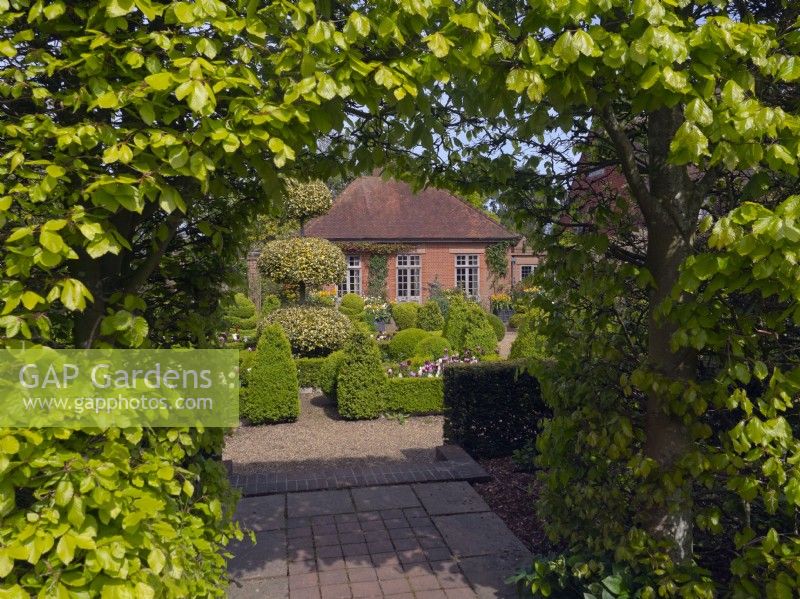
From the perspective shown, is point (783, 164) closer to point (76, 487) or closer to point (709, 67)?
point (709, 67)

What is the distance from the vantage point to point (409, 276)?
2720cm

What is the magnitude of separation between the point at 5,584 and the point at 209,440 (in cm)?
97

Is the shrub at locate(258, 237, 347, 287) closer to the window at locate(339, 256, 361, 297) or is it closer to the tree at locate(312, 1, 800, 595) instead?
the tree at locate(312, 1, 800, 595)

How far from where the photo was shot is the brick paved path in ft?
12.5

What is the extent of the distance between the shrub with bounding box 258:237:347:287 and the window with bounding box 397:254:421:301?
43.3ft

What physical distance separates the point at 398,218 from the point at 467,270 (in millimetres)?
3821

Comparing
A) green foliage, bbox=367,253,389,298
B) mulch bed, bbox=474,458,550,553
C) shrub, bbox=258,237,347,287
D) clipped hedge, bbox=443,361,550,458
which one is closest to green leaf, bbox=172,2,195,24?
mulch bed, bbox=474,458,550,553

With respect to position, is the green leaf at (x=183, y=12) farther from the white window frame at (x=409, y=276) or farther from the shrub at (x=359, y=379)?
the white window frame at (x=409, y=276)

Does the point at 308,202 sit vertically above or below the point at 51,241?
above

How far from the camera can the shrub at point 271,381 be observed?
914 centimetres

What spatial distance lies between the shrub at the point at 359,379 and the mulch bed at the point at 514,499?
3.05 m

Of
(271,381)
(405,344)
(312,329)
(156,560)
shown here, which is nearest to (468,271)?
(405,344)

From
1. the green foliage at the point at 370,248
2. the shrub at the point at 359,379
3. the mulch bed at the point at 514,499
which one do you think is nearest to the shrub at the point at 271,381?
the shrub at the point at 359,379

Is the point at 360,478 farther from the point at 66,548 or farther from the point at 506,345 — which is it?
the point at 506,345
